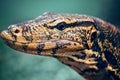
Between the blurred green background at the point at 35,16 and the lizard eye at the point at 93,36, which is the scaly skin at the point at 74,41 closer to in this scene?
the lizard eye at the point at 93,36

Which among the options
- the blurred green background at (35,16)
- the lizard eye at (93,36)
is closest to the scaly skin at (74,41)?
the lizard eye at (93,36)

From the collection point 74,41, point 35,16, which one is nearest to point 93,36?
point 74,41

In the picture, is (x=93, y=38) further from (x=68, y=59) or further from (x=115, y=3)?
(x=115, y=3)

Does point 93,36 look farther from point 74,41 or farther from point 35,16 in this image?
point 35,16

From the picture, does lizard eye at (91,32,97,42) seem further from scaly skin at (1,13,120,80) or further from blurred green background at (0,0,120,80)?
blurred green background at (0,0,120,80)

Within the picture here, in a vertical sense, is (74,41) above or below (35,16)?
below

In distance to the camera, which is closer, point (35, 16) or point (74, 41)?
point (74, 41)

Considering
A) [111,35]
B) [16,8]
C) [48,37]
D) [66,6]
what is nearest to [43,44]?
[48,37]
